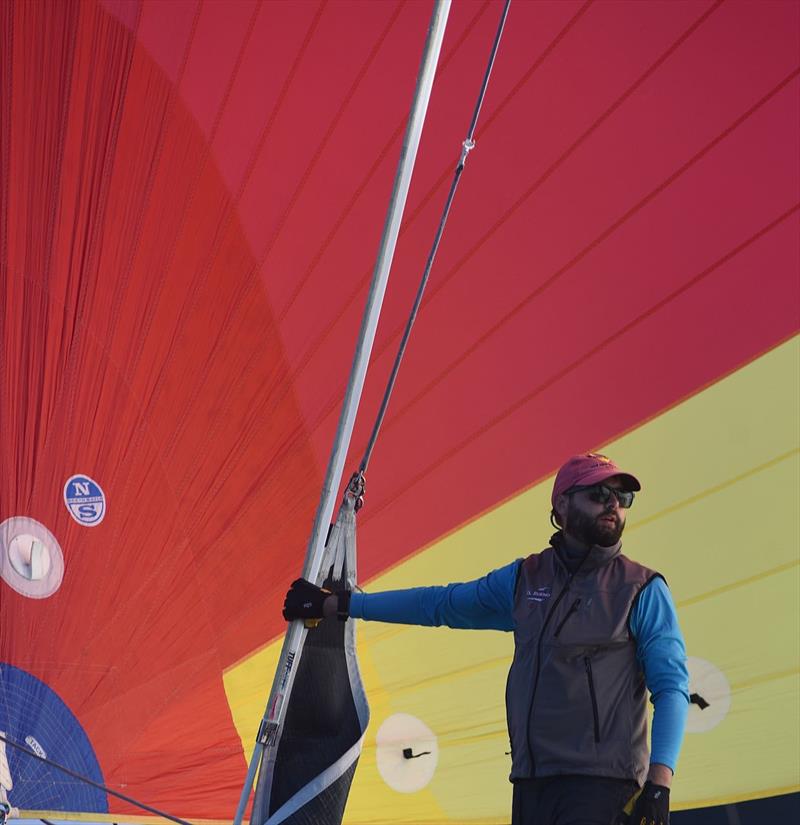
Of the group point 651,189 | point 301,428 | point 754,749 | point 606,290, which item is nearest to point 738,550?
point 754,749

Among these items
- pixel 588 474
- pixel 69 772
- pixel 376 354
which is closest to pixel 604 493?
pixel 588 474

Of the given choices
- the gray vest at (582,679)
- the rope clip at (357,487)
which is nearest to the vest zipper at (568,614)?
the gray vest at (582,679)

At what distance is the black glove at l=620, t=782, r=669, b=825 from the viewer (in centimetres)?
143

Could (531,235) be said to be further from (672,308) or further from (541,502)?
(541,502)

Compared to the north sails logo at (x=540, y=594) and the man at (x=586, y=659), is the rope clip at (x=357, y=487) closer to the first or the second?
the man at (x=586, y=659)

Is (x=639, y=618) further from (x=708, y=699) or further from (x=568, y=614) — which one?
(x=708, y=699)

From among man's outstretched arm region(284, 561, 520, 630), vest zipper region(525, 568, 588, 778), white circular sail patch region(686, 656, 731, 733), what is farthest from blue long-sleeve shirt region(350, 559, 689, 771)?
white circular sail patch region(686, 656, 731, 733)

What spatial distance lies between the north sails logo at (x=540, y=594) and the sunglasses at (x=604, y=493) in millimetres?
140

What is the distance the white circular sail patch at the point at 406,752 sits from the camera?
235 centimetres

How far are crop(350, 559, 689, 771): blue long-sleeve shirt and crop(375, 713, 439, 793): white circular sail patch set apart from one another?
0.59 metres

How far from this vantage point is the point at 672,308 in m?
2.31

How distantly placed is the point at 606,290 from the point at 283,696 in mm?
1055

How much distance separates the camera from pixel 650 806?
4.70 ft

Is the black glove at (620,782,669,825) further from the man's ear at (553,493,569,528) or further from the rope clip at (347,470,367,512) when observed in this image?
the rope clip at (347,470,367,512)
